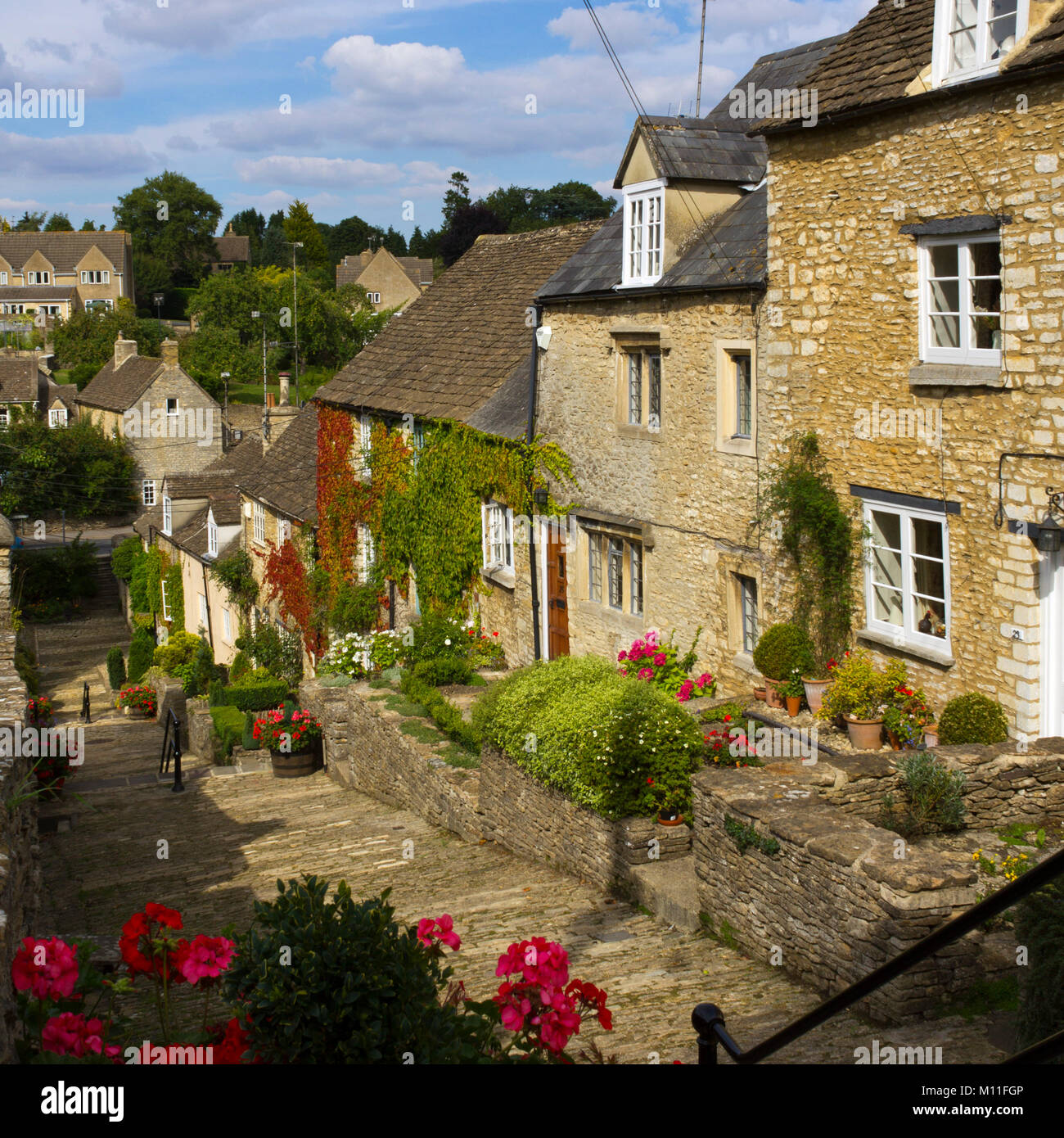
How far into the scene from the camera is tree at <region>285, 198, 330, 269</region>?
104500 millimetres

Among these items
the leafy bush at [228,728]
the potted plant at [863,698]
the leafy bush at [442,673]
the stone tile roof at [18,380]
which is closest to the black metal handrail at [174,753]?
the leafy bush at [228,728]

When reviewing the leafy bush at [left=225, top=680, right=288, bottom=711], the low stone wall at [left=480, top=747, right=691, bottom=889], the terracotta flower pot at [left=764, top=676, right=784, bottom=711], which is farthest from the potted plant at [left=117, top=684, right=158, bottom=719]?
the terracotta flower pot at [left=764, top=676, right=784, bottom=711]

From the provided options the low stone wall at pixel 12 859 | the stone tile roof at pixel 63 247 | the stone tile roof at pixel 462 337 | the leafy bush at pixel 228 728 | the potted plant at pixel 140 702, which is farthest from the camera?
the stone tile roof at pixel 63 247

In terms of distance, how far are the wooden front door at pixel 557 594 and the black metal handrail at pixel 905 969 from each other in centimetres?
1309

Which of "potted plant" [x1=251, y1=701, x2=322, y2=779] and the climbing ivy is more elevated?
the climbing ivy

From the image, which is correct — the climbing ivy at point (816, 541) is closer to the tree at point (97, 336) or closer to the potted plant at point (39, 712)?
the potted plant at point (39, 712)

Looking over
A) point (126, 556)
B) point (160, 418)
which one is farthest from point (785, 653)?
point (160, 418)

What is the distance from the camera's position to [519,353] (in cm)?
1967

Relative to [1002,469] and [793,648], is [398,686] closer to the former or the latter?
[793,648]

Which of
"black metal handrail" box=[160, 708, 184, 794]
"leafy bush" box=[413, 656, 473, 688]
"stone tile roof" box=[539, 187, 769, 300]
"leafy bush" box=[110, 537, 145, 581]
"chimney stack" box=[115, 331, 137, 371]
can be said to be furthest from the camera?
"chimney stack" box=[115, 331, 137, 371]

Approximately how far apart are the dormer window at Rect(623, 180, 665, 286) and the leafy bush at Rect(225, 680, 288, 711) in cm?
1415

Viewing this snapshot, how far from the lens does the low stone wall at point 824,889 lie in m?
6.71

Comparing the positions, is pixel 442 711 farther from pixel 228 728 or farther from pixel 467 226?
pixel 467 226

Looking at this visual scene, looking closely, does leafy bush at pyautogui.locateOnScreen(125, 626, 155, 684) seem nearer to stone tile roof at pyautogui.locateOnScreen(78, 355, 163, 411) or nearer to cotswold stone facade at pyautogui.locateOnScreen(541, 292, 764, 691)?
cotswold stone facade at pyautogui.locateOnScreen(541, 292, 764, 691)
